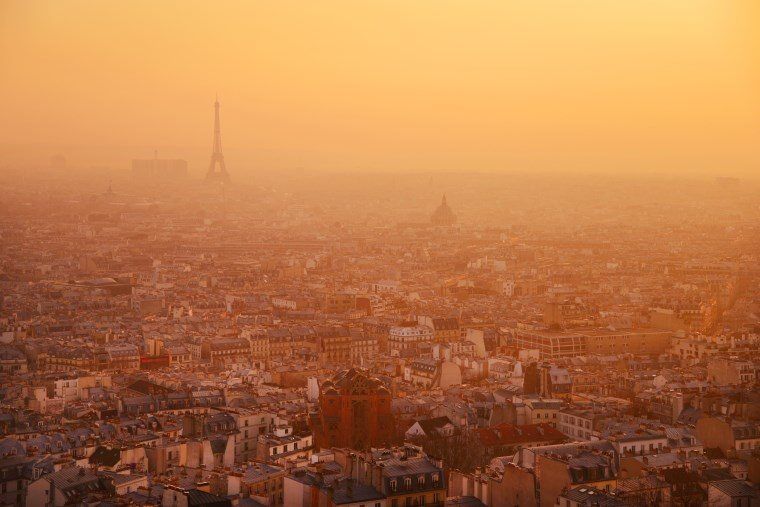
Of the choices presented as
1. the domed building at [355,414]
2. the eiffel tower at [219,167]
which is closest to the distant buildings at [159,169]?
the eiffel tower at [219,167]

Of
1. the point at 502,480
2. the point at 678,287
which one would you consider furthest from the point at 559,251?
the point at 502,480

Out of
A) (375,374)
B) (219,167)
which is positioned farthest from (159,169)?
(375,374)

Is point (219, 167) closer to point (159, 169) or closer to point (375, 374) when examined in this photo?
point (159, 169)

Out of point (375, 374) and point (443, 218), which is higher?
point (375, 374)

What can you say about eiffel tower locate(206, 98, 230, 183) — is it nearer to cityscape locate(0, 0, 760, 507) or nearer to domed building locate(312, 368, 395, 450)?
cityscape locate(0, 0, 760, 507)

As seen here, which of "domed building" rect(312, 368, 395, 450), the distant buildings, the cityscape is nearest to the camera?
the cityscape

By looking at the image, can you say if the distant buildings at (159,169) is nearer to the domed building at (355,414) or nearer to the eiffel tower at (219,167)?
the eiffel tower at (219,167)

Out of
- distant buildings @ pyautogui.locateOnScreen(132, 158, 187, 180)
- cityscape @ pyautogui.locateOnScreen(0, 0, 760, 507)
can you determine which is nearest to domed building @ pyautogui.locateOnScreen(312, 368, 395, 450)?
cityscape @ pyautogui.locateOnScreen(0, 0, 760, 507)
